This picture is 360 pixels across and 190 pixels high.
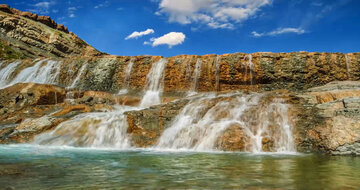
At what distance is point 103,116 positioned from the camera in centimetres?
1259

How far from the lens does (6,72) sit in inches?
1059

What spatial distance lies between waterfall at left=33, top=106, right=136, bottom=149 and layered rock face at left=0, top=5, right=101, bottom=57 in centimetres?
3676

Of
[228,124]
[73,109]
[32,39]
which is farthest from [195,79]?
[32,39]

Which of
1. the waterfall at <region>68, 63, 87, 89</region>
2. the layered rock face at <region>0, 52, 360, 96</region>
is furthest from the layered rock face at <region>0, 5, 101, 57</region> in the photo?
the layered rock face at <region>0, 52, 360, 96</region>

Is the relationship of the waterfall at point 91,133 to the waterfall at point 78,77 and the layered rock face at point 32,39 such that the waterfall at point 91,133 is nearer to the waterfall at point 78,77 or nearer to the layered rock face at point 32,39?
the waterfall at point 78,77

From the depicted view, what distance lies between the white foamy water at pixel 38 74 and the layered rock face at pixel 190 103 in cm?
10

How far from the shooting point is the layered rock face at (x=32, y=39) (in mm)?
46503

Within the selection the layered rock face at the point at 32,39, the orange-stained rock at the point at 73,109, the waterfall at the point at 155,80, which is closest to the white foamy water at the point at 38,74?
the waterfall at the point at 155,80

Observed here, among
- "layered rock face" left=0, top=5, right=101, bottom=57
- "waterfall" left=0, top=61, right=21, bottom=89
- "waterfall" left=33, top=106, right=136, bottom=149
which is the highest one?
"layered rock face" left=0, top=5, right=101, bottom=57

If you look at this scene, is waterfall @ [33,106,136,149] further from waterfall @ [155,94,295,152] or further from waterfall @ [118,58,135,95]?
waterfall @ [118,58,135,95]

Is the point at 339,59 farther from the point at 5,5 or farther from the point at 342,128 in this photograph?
the point at 5,5

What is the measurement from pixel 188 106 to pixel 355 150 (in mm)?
6335

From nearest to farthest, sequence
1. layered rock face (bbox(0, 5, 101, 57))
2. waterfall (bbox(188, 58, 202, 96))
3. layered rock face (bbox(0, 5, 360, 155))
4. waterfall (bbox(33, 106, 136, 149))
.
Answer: layered rock face (bbox(0, 5, 360, 155)), waterfall (bbox(33, 106, 136, 149)), waterfall (bbox(188, 58, 202, 96)), layered rock face (bbox(0, 5, 101, 57))

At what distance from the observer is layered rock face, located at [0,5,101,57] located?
46503 millimetres
